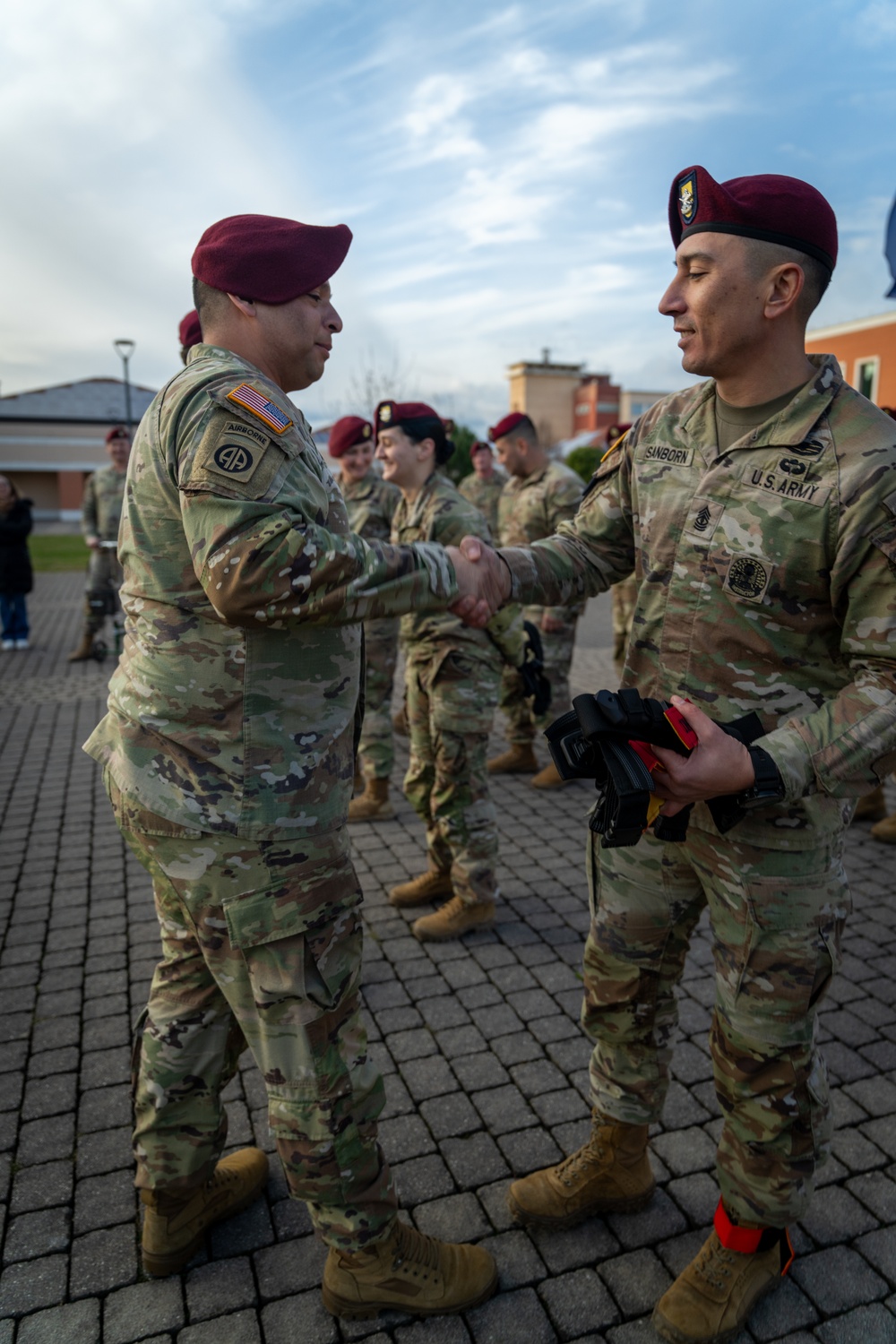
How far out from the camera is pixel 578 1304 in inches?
92.9

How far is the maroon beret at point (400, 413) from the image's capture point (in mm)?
4609

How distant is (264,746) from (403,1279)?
56.1 inches

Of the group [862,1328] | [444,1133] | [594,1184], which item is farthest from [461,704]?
[862,1328]

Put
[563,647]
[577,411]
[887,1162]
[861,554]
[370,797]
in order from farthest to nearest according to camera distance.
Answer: [577,411] → [563,647] → [370,797] → [887,1162] → [861,554]

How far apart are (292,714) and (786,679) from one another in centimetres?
116

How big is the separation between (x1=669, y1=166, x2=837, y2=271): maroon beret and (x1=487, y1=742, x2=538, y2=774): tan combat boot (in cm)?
506

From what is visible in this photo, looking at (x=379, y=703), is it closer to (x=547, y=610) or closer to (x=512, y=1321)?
(x=547, y=610)

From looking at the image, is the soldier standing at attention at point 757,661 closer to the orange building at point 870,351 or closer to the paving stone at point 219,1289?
the paving stone at point 219,1289

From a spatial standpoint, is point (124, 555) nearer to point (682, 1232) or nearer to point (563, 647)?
point (682, 1232)

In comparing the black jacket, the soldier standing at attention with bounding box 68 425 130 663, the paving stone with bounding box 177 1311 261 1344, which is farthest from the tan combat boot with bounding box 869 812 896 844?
the black jacket

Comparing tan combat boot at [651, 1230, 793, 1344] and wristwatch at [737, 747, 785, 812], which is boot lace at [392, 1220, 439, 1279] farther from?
wristwatch at [737, 747, 785, 812]

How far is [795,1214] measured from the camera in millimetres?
2248

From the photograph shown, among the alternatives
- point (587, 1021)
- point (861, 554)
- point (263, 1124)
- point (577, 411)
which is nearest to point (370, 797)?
point (263, 1124)

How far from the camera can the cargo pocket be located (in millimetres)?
2119
